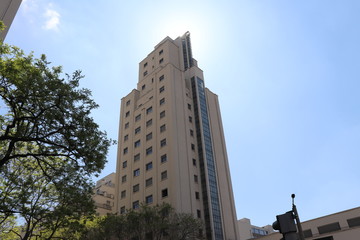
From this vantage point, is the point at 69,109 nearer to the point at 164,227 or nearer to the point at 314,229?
the point at 164,227

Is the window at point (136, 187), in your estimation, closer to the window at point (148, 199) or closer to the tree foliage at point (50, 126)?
the window at point (148, 199)

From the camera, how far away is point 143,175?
137 feet

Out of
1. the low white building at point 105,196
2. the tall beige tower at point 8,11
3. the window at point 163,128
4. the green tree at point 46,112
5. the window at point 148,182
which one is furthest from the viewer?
the low white building at point 105,196

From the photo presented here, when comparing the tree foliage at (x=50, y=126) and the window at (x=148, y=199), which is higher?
the window at (x=148, y=199)

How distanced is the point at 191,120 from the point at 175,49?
17.5 meters

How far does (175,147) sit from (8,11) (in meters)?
25.1

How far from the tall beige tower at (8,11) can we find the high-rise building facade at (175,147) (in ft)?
78.8

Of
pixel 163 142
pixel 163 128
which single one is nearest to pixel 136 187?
pixel 163 142

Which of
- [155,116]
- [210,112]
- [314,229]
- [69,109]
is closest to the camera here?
[69,109]

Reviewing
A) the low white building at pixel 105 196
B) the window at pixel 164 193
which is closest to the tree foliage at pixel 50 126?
the window at pixel 164 193

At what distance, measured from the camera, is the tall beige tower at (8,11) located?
23531mm

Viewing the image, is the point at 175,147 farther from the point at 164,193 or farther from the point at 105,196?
the point at 105,196

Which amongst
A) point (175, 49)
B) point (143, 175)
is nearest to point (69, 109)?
point (143, 175)

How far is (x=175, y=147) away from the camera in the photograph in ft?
132
